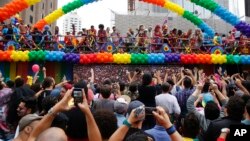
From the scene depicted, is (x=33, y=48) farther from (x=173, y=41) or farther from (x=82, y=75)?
(x=173, y=41)

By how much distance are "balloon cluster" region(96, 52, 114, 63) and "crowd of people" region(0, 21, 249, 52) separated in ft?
1.98

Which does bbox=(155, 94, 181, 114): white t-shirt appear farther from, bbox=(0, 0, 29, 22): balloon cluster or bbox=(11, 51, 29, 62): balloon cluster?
bbox=(0, 0, 29, 22): balloon cluster

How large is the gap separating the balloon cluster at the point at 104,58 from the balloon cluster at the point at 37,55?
7.27ft

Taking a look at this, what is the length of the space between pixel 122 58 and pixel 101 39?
137cm

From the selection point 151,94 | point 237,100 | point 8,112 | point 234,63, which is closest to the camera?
point 237,100

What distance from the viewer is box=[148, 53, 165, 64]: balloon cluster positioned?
1409 cm

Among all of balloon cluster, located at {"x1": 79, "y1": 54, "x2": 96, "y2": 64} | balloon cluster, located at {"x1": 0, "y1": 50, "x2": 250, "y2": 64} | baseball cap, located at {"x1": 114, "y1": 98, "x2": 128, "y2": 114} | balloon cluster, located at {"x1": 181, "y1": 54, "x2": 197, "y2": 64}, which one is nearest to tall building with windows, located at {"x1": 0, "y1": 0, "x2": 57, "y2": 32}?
balloon cluster, located at {"x1": 0, "y1": 50, "x2": 250, "y2": 64}

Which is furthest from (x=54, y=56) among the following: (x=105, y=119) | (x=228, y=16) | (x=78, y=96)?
(x=78, y=96)

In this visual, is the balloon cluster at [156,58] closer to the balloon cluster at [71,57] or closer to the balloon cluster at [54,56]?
the balloon cluster at [71,57]

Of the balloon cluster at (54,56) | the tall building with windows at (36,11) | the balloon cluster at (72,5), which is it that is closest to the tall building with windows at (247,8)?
the balloon cluster at (72,5)

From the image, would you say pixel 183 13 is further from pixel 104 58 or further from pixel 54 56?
pixel 54 56

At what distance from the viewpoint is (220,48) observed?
49.8 feet

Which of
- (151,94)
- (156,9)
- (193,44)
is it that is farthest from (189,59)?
(156,9)

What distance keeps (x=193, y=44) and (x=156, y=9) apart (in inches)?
1698
